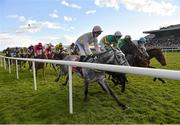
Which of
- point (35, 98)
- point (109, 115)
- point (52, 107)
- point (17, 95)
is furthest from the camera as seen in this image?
point (17, 95)

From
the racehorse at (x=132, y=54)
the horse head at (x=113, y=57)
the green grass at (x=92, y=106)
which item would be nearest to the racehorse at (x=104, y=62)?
the horse head at (x=113, y=57)

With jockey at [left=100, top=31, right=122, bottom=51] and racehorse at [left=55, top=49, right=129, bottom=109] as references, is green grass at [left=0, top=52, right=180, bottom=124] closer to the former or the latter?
racehorse at [left=55, top=49, right=129, bottom=109]

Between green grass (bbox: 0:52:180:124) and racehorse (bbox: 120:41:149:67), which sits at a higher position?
racehorse (bbox: 120:41:149:67)

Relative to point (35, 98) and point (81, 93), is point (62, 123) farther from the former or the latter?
point (81, 93)

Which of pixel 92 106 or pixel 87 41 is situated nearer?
pixel 92 106

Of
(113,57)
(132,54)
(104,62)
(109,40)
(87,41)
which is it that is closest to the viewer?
(113,57)

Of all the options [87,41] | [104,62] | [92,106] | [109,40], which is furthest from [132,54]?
[92,106]

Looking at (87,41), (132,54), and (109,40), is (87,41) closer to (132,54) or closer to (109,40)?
(109,40)

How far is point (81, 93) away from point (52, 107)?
5.43ft

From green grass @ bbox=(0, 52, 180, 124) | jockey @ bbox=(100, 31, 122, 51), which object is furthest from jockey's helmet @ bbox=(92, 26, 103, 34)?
green grass @ bbox=(0, 52, 180, 124)

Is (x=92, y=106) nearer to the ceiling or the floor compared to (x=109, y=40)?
nearer to the floor

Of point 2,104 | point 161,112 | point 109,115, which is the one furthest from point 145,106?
point 2,104

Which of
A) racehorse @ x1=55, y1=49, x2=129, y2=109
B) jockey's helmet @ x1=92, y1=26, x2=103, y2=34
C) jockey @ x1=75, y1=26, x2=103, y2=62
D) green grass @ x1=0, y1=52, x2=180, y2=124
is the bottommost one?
green grass @ x1=0, y1=52, x2=180, y2=124

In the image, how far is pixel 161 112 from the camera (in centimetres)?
530
